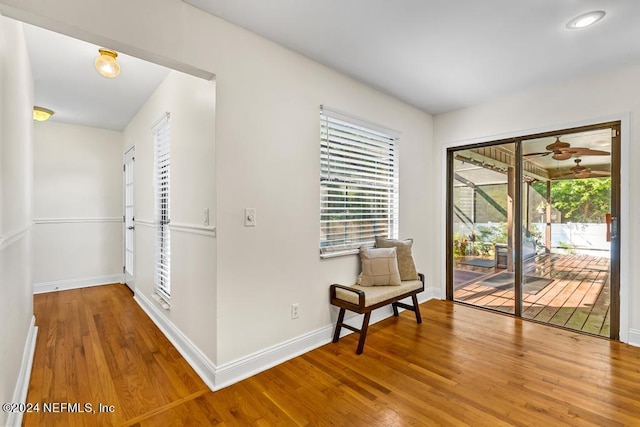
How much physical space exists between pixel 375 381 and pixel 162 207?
9.06ft

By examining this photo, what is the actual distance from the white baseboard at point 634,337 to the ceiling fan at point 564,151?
1.69 m

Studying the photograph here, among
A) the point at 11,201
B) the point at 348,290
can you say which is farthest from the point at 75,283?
the point at 348,290

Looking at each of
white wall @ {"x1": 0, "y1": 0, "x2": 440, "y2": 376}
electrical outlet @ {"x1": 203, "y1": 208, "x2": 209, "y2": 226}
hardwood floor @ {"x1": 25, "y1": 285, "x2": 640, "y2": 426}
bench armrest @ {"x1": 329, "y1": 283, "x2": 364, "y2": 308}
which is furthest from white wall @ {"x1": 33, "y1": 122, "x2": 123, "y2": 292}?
bench armrest @ {"x1": 329, "y1": 283, "x2": 364, "y2": 308}

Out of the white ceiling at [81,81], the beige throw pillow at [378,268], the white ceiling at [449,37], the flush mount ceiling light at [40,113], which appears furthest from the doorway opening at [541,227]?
the flush mount ceiling light at [40,113]

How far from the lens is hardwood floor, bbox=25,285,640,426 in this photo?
5.77ft

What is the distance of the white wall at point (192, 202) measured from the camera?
6.95 feet

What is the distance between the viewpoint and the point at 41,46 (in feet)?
8.02

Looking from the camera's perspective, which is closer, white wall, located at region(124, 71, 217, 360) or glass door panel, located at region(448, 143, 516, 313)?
white wall, located at region(124, 71, 217, 360)

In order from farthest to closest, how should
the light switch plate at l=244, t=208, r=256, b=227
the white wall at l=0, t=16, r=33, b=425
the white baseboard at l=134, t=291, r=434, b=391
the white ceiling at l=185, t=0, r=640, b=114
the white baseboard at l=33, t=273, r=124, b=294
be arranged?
1. the white baseboard at l=33, t=273, r=124, b=294
2. the light switch plate at l=244, t=208, r=256, b=227
3. the white baseboard at l=134, t=291, r=434, b=391
4. the white ceiling at l=185, t=0, r=640, b=114
5. the white wall at l=0, t=16, r=33, b=425

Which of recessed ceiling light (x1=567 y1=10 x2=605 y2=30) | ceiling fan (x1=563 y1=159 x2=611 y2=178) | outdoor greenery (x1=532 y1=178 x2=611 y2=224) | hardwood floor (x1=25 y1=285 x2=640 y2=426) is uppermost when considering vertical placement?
recessed ceiling light (x1=567 y1=10 x2=605 y2=30)

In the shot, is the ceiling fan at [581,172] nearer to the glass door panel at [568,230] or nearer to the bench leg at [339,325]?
the glass door panel at [568,230]

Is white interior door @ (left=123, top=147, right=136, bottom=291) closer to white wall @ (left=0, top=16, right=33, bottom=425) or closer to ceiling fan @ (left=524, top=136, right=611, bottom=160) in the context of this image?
white wall @ (left=0, top=16, right=33, bottom=425)

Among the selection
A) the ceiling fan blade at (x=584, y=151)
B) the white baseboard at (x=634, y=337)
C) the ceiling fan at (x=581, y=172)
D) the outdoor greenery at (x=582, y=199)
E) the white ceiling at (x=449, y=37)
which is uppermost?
the white ceiling at (x=449, y=37)

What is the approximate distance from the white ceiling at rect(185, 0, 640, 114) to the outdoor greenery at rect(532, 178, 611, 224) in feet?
3.50
